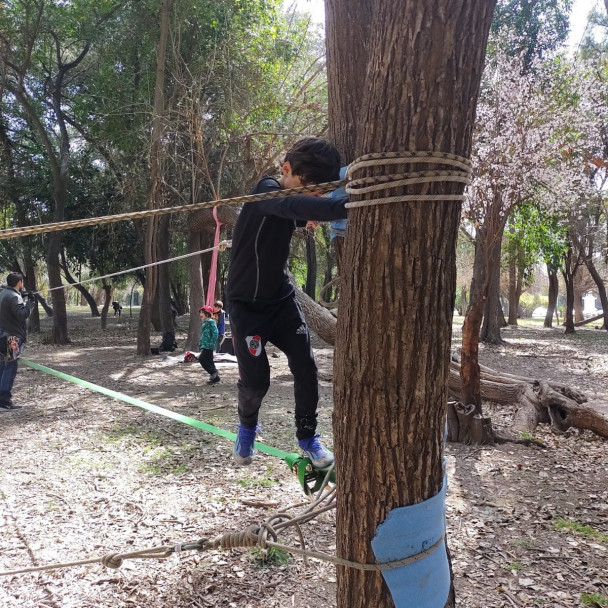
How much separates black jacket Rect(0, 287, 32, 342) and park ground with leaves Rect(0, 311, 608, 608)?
1.04 m

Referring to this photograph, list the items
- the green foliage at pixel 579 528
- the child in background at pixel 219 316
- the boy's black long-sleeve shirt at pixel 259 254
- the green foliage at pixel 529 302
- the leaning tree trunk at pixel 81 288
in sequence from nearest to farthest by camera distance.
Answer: the boy's black long-sleeve shirt at pixel 259 254
the green foliage at pixel 579 528
the child in background at pixel 219 316
the leaning tree trunk at pixel 81 288
the green foliage at pixel 529 302

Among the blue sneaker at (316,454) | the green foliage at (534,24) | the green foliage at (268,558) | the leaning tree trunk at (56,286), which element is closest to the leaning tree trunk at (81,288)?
the leaning tree trunk at (56,286)

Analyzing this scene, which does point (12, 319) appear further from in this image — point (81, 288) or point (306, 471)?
point (81, 288)

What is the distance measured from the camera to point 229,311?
246 cm

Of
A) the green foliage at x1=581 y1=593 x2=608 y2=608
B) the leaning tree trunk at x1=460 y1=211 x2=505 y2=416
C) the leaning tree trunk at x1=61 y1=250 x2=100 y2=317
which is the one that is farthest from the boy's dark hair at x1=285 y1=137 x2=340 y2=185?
the leaning tree trunk at x1=61 y1=250 x2=100 y2=317

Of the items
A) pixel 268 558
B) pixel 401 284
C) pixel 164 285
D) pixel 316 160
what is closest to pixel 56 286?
pixel 164 285

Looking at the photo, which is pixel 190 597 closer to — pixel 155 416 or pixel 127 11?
pixel 155 416

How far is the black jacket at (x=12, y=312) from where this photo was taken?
6.45 meters

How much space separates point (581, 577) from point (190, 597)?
2103 mm

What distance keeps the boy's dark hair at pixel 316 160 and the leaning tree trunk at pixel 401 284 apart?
0.57 meters

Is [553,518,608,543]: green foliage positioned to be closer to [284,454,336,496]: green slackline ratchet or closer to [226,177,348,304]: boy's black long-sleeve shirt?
[284,454,336,496]: green slackline ratchet

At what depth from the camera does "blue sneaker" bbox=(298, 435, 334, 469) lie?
2.46 m

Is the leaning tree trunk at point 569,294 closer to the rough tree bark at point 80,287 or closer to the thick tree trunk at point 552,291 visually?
the thick tree trunk at point 552,291

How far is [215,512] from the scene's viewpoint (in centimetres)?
379
